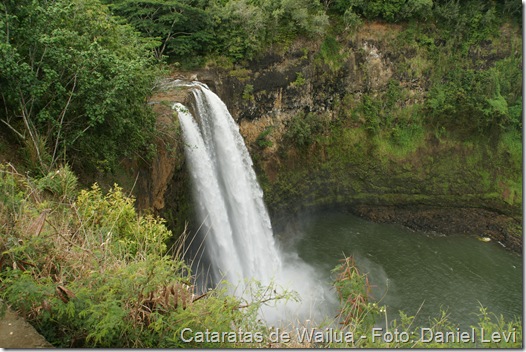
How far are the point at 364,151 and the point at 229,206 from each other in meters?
8.14

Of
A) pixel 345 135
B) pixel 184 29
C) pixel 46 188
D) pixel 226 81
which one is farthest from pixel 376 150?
pixel 46 188

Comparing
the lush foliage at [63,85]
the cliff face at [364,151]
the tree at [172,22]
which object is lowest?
the cliff face at [364,151]

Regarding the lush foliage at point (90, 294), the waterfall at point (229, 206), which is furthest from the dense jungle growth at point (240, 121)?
the waterfall at point (229, 206)

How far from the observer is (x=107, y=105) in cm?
618

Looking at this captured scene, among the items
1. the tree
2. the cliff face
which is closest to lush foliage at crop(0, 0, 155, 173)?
the tree

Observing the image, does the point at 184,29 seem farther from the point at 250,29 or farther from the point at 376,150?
the point at 376,150

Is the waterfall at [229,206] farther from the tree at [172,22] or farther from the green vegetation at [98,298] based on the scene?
the green vegetation at [98,298]

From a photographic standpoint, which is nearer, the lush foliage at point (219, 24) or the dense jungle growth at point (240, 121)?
the dense jungle growth at point (240, 121)

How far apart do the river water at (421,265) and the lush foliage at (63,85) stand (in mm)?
8819

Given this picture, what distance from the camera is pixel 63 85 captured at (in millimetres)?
6223

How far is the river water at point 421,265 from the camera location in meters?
11.6

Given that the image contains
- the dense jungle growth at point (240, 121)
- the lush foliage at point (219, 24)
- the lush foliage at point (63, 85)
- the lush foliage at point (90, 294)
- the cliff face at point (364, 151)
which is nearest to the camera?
the lush foliage at point (90, 294)

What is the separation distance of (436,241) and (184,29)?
12.4 m

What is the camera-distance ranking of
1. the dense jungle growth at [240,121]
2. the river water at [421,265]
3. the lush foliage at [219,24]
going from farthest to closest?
the lush foliage at [219,24] < the river water at [421,265] < the dense jungle growth at [240,121]
